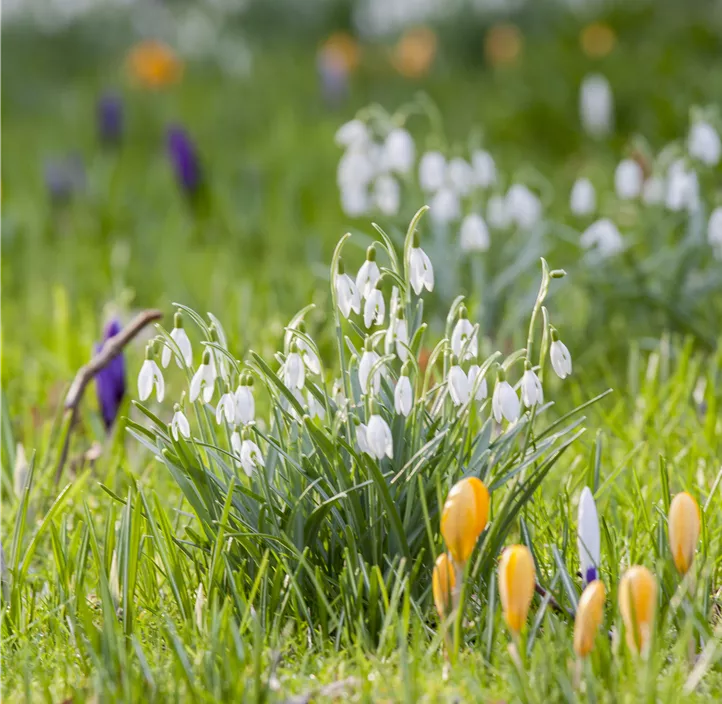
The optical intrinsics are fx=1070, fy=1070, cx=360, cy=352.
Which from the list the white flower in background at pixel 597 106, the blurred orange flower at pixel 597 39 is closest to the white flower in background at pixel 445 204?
the white flower in background at pixel 597 106

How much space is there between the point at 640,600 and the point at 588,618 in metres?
0.07

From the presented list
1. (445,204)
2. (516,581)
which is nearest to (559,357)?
(516,581)

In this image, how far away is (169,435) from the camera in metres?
1.53

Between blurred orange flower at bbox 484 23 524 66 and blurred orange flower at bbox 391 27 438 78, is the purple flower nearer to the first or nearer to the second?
blurred orange flower at bbox 391 27 438 78

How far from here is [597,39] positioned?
21.6 feet

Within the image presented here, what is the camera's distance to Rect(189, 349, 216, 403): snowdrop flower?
1.45 meters

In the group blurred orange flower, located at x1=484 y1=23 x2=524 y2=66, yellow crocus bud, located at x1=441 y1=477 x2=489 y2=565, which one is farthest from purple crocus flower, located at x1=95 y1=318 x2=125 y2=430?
blurred orange flower, located at x1=484 y1=23 x2=524 y2=66

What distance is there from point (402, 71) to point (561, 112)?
1.60 meters

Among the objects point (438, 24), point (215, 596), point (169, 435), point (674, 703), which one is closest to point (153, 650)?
point (215, 596)

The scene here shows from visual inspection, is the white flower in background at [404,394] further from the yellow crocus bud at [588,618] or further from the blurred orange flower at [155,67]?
the blurred orange flower at [155,67]

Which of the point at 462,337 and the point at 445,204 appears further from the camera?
the point at 445,204

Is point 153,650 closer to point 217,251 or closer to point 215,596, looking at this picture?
point 215,596

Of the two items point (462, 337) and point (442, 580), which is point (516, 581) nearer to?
point (442, 580)

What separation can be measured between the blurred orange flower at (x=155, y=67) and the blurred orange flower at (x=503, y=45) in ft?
6.72
